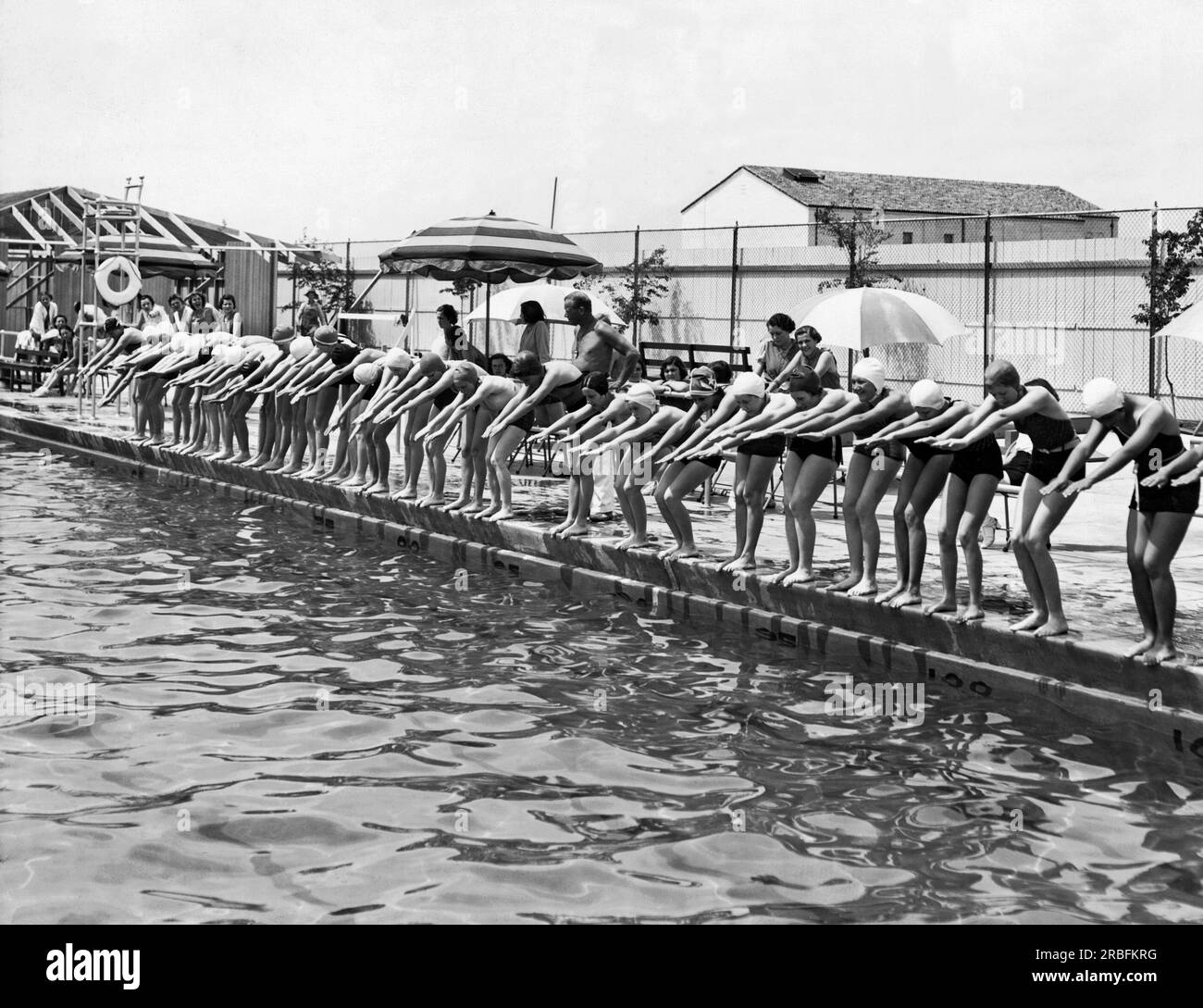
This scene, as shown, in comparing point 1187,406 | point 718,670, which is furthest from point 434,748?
point 1187,406

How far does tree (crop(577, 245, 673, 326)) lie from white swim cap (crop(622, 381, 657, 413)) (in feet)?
56.7

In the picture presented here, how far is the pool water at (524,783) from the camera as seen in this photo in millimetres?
5762

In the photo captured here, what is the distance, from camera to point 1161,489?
7.74 metres

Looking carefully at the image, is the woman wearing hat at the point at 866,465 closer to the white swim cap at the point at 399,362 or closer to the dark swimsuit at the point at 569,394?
the dark swimsuit at the point at 569,394

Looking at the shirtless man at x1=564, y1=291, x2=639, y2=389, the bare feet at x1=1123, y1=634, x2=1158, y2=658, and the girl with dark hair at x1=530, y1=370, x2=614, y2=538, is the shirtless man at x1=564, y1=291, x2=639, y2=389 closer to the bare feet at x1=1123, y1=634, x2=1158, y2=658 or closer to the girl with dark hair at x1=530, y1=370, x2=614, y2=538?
the girl with dark hair at x1=530, y1=370, x2=614, y2=538

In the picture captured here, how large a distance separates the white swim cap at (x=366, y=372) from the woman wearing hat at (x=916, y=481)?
6757mm

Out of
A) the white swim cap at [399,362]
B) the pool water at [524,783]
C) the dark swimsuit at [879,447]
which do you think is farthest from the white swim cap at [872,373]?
the white swim cap at [399,362]

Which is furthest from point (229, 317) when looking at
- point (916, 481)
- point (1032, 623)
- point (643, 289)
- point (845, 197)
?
point (845, 197)

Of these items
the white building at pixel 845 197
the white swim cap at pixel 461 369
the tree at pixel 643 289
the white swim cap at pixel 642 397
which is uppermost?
the white building at pixel 845 197

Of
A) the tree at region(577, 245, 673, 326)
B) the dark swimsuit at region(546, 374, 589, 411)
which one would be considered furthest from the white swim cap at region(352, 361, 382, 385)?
the tree at region(577, 245, 673, 326)

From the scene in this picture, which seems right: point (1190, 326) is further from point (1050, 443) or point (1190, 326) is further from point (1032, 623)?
point (1032, 623)

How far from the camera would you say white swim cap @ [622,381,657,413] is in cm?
1194

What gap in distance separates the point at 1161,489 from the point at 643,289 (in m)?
23.6
